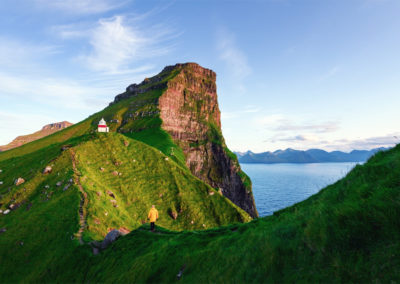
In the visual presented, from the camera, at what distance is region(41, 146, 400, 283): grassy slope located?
6.08 meters

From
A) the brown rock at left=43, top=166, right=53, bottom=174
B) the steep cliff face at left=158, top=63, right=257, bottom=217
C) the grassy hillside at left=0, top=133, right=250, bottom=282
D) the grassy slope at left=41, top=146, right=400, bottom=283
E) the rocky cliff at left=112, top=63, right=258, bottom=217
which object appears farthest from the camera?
the steep cliff face at left=158, top=63, right=257, bottom=217

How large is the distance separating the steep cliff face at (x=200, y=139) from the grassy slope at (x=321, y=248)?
111 metres

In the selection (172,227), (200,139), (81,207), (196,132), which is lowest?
(172,227)

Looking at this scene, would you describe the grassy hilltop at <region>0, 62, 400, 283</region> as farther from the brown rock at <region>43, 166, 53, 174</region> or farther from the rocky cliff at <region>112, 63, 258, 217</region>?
the rocky cliff at <region>112, 63, 258, 217</region>

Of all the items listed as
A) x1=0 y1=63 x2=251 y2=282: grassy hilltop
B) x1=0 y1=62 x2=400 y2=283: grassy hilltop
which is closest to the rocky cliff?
x1=0 y1=63 x2=251 y2=282: grassy hilltop

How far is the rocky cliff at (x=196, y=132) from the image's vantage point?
130875 millimetres

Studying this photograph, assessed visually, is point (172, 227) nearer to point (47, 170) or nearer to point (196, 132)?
point (47, 170)

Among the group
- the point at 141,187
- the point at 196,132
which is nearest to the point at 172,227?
the point at 141,187

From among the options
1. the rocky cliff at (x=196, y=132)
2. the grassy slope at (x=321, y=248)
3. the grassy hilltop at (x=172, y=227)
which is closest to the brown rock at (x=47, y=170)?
the grassy hilltop at (x=172, y=227)

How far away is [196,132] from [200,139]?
21.6 feet

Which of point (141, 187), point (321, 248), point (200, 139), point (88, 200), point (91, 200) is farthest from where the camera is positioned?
point (200, 139)

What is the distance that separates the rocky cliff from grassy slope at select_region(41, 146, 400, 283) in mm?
109433

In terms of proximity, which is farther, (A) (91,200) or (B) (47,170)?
(B) (47,170)

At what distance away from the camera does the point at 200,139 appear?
14512 cm
